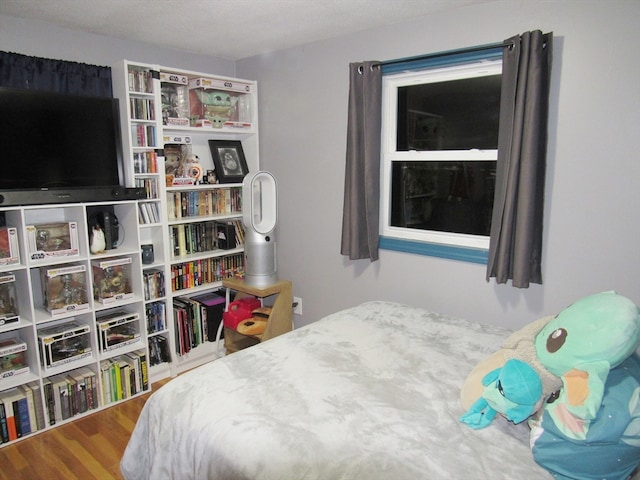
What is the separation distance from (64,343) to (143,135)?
140 cm

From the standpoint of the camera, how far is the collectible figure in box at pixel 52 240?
7.94 ft

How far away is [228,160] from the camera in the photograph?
3496 mm

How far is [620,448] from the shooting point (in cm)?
117

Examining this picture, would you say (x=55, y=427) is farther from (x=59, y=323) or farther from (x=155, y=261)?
(x=155, y=261)

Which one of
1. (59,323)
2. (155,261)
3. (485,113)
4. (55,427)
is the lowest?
(55,427)

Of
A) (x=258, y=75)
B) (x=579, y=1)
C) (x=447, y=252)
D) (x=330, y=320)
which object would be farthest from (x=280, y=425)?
(x=258, y=75)

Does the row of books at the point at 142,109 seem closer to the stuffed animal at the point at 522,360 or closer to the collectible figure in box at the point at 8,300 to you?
the collectible figure in box at the point at 8,300

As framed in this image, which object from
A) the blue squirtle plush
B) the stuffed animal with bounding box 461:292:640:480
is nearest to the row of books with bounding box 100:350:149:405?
the stuffed animal with bounding box 461:292:640:480

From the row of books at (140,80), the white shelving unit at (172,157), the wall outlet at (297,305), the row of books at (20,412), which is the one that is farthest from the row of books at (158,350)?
the row of books at (140,80)

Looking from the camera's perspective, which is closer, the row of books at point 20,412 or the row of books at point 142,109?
the row of books at point 20,412

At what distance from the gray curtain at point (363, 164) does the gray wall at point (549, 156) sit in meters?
0.17

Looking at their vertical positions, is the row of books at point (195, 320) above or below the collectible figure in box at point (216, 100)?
below

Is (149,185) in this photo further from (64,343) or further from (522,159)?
(522,159)

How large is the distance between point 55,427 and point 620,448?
2.80 m
